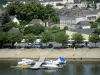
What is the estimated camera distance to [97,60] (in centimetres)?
4222

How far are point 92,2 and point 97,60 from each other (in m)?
43.2

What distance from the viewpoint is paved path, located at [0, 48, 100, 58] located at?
43750 millimetres

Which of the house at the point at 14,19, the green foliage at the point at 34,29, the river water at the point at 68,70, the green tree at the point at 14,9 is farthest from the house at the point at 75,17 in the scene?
A: the river water at the point at 68,70

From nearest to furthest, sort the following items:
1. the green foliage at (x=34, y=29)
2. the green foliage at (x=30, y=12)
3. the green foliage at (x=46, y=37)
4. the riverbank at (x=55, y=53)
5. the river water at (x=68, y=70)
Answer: the river water at (x=68, y=70) → the riverbank at (x=55, y=53) → the green foliage at (x=46, y=37) → the green foliage at (x=34, y=29) → the green foliage at (x=30, y=12)

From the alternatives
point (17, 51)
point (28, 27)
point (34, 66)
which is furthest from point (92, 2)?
point (34, 66)

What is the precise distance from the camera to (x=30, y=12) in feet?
204

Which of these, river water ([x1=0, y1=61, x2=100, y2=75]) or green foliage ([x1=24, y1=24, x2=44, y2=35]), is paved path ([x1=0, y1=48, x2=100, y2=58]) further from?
green foliage ([x1=24, y1=24, x2=44, y2=35])

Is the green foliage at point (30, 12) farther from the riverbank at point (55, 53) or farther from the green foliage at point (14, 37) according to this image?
the riverbank at point (55, 53)

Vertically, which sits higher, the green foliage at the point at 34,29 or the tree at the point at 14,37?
the green foliage at the point at 34,29

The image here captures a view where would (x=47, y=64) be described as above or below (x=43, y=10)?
below

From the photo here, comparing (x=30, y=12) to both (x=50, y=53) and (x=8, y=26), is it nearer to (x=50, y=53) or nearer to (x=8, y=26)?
(x=8, y=26)

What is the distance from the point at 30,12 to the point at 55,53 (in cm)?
1813

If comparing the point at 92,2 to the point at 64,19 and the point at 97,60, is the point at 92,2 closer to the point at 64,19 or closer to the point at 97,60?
the point at 64,19

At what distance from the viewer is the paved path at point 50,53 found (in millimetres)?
43750
